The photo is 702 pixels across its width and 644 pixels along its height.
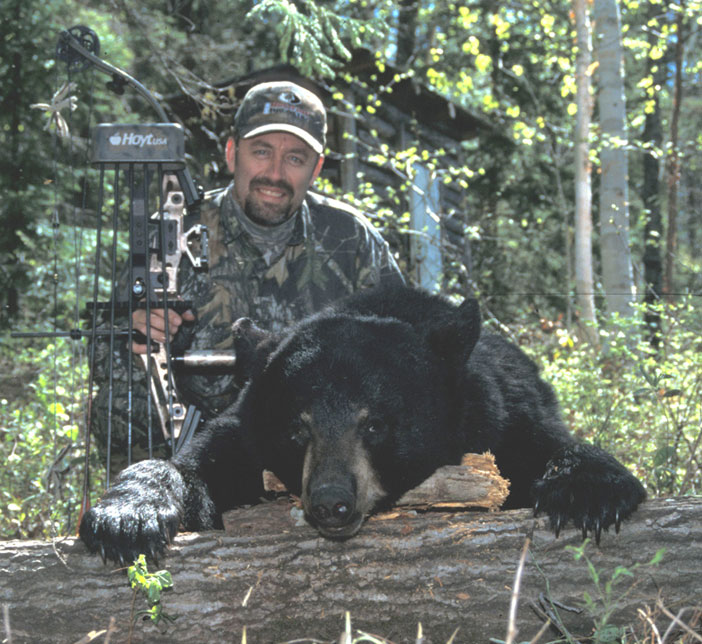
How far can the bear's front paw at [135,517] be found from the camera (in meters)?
2.48

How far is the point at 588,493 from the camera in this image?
8.36ft

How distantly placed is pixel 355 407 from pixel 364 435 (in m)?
0.10

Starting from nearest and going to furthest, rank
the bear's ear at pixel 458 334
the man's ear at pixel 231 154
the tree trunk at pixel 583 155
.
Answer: the bear's ear at pixel 458 334
the man's ear at pixel 231 154
the tree trunk at pixel 583 155

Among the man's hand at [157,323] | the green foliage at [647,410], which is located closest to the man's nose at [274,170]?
the man's hand at [157,323]

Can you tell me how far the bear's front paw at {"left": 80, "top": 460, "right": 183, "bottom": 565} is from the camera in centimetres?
248

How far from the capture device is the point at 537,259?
16969mm

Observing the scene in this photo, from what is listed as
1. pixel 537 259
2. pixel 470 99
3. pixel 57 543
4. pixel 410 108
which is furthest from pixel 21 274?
pixel 470 99

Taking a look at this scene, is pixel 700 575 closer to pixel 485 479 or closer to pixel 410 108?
pixel 485 479

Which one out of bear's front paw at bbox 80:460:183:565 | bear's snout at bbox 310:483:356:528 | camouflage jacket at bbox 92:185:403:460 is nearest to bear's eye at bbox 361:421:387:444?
bear's snout at bbox 310:483:356:528

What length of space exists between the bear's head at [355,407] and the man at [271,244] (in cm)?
166

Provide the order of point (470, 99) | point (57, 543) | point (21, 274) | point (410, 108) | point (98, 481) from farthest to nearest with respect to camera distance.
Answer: point (470, 99) → point (410, 108) → point (21, 274) → point (98, 481) → point (57, 543)

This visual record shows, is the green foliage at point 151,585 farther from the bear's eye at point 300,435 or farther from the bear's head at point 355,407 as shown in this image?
the bear's eye at point 300,435

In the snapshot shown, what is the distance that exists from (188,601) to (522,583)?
98cm

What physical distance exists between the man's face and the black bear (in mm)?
1688
